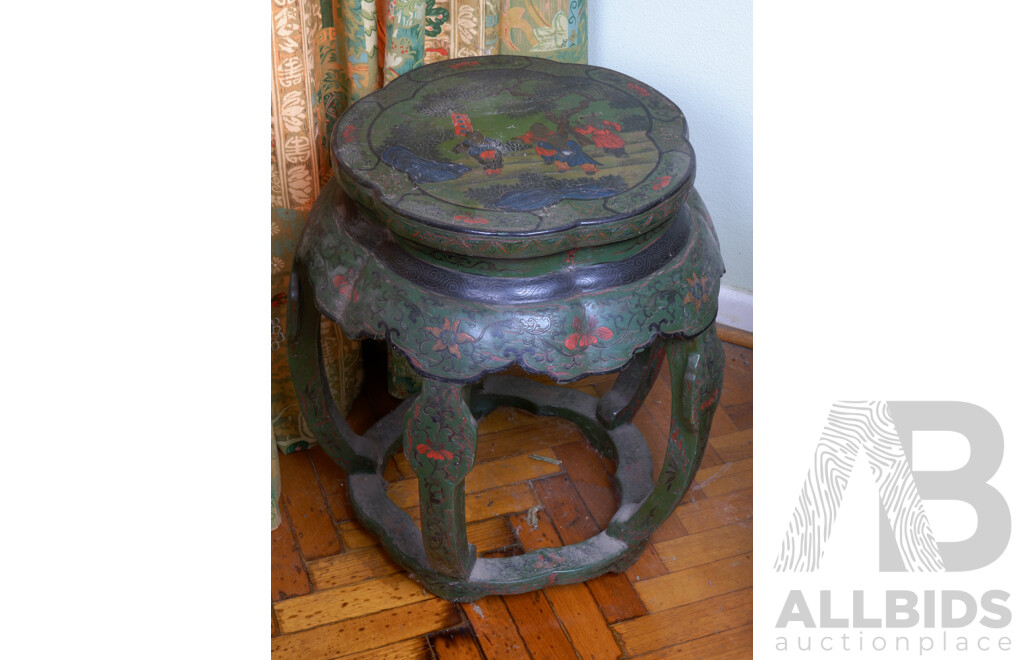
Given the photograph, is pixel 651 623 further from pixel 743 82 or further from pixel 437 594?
pixel 743 82

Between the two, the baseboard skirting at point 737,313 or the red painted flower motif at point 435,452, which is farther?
the baseboard skirting at point 737,313

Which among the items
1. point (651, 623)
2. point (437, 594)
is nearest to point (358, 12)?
point (437, 594)

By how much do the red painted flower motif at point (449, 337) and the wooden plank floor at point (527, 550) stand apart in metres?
0.41

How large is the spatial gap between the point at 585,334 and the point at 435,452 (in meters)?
0.21

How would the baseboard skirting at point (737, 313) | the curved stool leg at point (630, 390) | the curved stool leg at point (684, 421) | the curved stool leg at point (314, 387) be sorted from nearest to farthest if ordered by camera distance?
the curved stool leg at point (684, 421), the curved stool leg at point (314, 387), the curved stool leg at point (630, 390), the baseboard skirting at point (737, 313)

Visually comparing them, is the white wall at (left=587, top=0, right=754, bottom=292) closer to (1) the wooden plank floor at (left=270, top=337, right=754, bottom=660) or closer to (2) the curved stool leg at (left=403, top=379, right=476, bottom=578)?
(1) the wooden plank floor at (left=270, top=337, right=754, bottom=660)

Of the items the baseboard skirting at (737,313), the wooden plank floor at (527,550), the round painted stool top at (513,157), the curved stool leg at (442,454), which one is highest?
the round painted stool top at (513,157)

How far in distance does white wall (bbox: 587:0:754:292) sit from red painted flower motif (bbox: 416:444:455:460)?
737 millimetres

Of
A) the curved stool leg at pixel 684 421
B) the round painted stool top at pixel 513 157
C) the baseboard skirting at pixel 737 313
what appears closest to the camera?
the round painted stool top at pixel 513 157

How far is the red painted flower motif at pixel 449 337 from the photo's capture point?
40.9 inches

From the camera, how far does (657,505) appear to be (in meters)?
1.28

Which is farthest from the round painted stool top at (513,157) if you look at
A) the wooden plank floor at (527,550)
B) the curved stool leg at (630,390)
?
the wooden plank floor at (527,550)

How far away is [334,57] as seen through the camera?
1347 mm

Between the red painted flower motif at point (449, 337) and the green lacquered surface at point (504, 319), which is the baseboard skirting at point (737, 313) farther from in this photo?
the red painted flower motif at point (449, 337)
